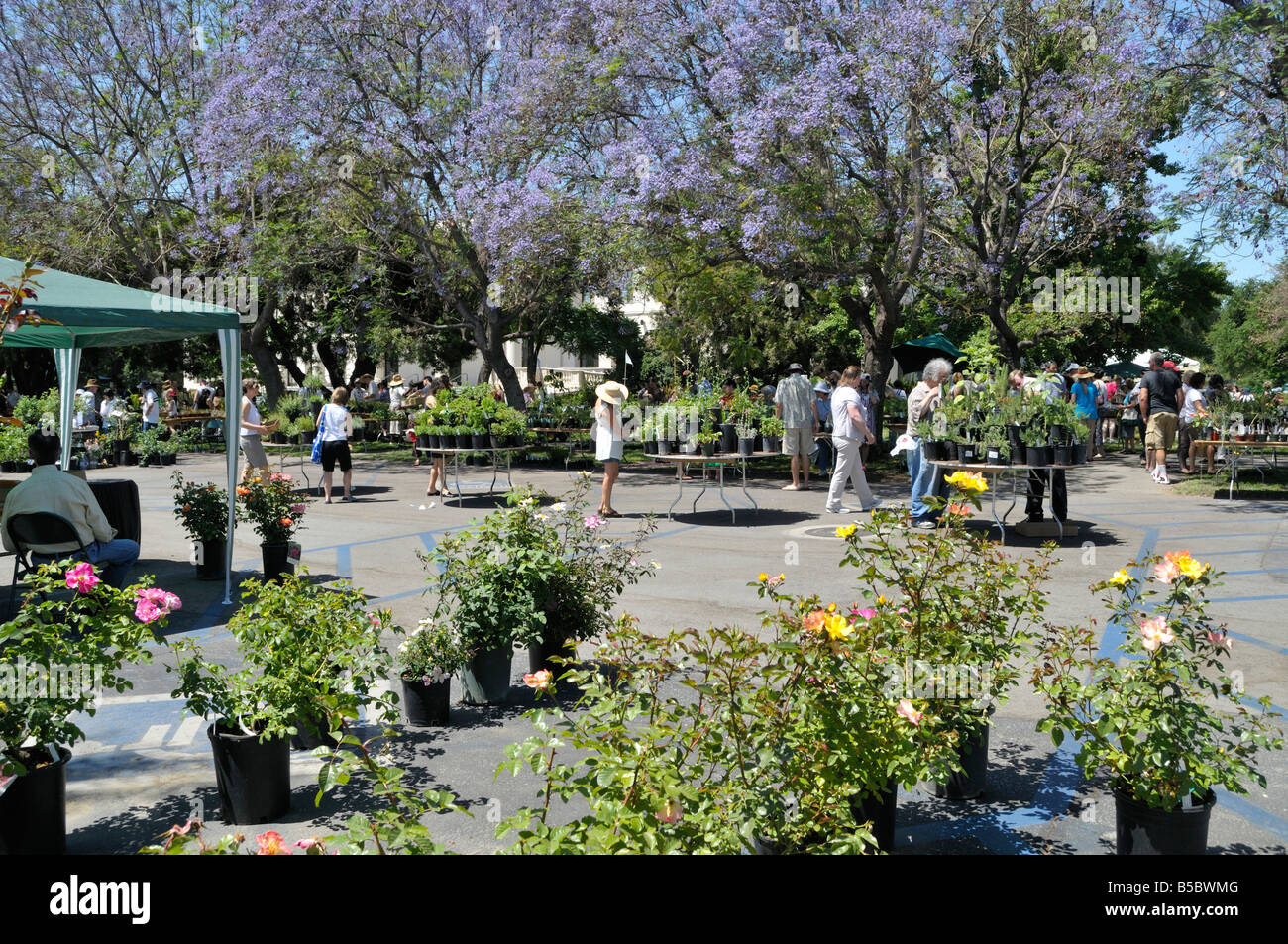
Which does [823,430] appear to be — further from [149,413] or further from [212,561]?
[149,413]

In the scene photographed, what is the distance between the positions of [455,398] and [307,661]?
34.6 ft

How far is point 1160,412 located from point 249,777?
16.5 metres

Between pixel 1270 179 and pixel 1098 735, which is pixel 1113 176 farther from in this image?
pixel 1098 735

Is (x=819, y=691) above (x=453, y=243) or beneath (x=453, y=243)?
beneath

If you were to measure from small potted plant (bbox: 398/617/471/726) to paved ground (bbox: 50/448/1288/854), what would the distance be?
0.13 metres

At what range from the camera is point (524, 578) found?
540 centimetres

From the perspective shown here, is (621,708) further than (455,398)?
No

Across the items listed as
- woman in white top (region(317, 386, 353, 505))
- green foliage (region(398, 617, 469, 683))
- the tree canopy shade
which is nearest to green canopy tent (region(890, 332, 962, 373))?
woman in white top (region(317, 386, 353, 505))

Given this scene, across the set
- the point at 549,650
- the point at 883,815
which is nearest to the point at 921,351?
the point at 549,650

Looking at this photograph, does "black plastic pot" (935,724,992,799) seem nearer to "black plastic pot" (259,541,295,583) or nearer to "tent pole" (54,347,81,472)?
"black plastic pot" (259,541,295,583)

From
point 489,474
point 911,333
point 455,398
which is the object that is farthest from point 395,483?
point 911,333

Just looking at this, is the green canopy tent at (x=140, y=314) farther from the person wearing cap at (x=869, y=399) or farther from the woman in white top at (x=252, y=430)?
the person wearing cap at (x=869, y=399)

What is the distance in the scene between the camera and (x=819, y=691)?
10.3 ft

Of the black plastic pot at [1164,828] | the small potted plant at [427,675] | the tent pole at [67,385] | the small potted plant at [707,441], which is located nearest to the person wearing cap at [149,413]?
the tent pole at [67,385]
